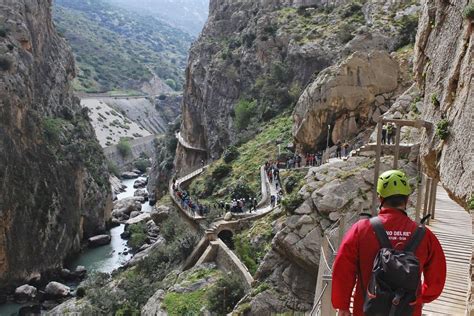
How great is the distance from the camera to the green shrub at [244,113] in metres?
55.1

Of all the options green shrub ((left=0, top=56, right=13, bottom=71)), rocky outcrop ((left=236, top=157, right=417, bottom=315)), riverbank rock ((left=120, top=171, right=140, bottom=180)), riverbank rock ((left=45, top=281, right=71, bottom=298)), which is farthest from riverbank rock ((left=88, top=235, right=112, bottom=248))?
riverbank rock ((left=120, top=171, right=140, bottom=180))

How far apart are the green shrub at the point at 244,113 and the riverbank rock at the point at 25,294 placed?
2624 centimetres

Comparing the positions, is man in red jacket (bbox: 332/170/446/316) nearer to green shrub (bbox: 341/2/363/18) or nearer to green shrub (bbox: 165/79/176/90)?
green shrub (bbox: 341/2/363/18)

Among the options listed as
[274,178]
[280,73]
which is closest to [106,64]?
[280,73]

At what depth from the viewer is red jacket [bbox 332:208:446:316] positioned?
15.0 feet

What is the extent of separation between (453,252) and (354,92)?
24480 mm

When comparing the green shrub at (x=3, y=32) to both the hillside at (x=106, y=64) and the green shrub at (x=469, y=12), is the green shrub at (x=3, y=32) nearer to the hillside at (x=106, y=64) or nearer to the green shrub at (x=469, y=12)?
the green shrub at (x=469, y=12)

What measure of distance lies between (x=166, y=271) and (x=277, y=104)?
1064 inches

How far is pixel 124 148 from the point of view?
341 feet

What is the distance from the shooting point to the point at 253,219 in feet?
97.3

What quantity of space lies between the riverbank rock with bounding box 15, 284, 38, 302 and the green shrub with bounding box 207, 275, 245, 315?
22.5 metres

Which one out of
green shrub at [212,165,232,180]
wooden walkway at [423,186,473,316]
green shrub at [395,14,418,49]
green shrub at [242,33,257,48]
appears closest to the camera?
wooden walkway at [423,186,473,316]

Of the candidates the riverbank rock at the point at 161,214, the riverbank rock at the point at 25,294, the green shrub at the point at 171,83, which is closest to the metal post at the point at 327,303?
the riverbank rock at the point at 161,214

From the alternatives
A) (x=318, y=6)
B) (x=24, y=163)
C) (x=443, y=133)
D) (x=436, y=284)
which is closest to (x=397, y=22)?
(x=318, y=6)
